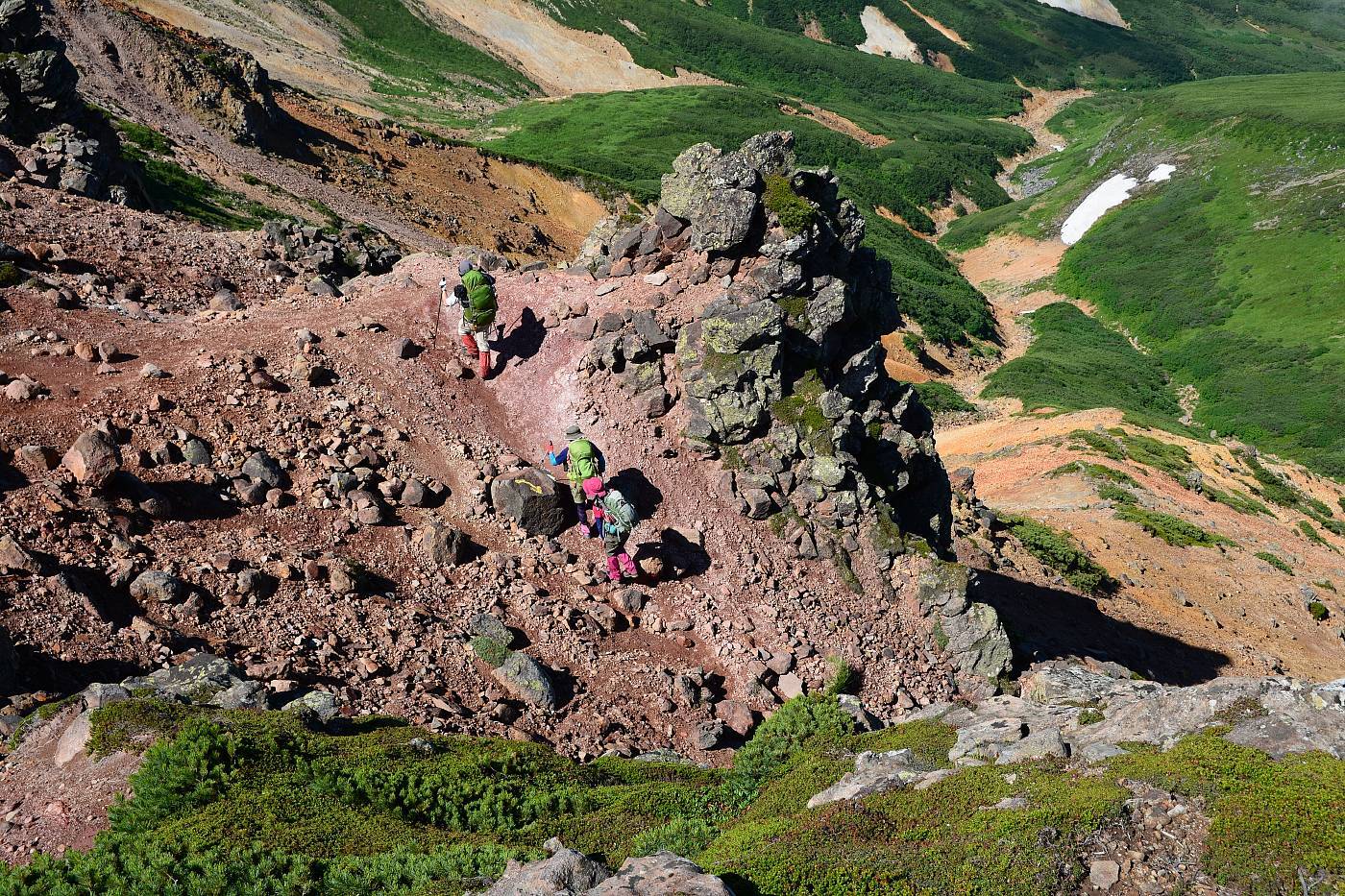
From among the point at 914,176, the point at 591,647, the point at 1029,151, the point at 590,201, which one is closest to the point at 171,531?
the point at 591,647

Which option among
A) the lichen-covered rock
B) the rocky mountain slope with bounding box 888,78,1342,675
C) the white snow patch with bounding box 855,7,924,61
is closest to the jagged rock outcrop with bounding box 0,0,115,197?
the lichen-covered rock

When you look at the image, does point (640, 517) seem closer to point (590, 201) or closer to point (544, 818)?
point (544, 818)

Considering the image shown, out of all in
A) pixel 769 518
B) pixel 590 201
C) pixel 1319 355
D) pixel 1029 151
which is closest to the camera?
pixel 769 518

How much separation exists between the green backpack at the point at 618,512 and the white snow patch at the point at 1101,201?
90945 mm

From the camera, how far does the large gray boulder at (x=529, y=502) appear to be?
1711 centimetres

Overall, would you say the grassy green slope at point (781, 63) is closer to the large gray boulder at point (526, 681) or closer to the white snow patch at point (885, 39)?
the white snow patch at point (885, 39)

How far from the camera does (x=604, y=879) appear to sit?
848cm

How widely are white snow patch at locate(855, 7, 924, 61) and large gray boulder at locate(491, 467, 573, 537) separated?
607 ft

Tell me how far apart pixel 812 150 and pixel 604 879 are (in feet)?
364

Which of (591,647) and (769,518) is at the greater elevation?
(769,518)

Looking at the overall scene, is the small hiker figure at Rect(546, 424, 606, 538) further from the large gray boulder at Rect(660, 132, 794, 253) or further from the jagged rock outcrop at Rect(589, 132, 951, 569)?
the large gray boulder at Rect(660, 132, 794, 253)

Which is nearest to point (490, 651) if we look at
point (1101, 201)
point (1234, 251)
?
point (1234, 251)

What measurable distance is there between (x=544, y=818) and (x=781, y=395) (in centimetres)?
1140

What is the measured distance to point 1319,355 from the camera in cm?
6050
